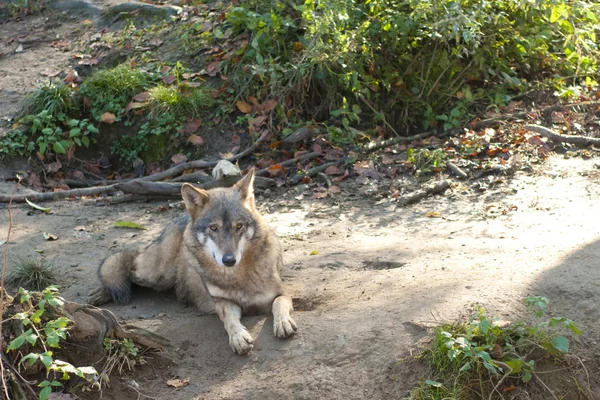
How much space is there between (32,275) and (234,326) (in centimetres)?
226

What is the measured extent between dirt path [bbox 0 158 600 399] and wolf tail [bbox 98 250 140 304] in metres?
0.12

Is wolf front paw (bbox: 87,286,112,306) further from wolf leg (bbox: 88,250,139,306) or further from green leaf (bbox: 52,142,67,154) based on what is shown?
green leaf (bbox: 52,142,67,154)

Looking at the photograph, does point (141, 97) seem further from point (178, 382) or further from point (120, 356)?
point (178, 382)

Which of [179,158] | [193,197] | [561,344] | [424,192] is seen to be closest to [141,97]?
[179,158]

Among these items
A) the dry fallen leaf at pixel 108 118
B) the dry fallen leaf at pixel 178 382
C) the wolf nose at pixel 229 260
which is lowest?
the dry fallen leaf at pixel 108 118

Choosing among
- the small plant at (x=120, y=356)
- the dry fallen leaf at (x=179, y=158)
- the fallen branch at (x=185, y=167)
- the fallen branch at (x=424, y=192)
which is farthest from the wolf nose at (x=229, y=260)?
the dry fallen leaf at (x=179, y=158)

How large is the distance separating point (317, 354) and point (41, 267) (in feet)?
9.84

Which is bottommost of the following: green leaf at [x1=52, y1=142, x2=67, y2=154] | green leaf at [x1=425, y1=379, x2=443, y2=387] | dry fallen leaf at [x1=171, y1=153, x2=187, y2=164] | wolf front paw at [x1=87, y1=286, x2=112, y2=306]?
dry fallen leaf at [x1=171, y1=153, x2=187, y2=164]

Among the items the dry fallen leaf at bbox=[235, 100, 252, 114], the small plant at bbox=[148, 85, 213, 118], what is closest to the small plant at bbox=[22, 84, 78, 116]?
the small plant at bbox=[148, 85, 213, 118]

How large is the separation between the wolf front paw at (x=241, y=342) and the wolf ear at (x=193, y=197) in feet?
3.91

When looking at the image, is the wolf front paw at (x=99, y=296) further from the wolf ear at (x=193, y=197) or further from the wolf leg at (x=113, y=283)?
the wolf ear at (x=193, y=197)

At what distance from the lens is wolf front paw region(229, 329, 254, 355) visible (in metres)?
5.34

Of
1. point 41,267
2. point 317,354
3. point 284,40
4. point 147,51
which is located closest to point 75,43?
point 147,51

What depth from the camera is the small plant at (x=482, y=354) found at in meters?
4.84
